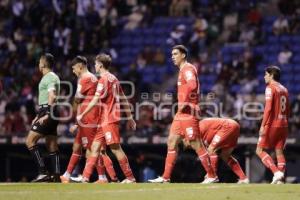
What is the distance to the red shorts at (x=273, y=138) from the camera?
15830 mm

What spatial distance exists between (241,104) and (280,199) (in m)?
11.5

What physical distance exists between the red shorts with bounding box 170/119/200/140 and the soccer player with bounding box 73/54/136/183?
33.8 inches

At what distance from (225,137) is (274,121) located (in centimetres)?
85

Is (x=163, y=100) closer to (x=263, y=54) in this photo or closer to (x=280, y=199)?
(x=263, y=54)

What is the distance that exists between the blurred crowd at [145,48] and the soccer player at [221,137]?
20.5 ft

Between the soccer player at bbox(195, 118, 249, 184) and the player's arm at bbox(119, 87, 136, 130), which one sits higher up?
the player's arm at bbox(119, 87, 136, 130)

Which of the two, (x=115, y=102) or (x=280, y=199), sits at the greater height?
(x=115, y=102)

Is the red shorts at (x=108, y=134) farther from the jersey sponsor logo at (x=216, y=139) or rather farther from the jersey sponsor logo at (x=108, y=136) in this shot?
the jersey sponsor logo at (x=216, y=139)

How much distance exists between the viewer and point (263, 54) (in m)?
26.1

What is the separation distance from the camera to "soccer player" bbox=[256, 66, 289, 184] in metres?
15.7

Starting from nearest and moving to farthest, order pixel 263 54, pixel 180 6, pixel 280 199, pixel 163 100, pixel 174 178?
pixel 280 199 → pixel 174 178 → pixel 163 100 → pixel 263 54 → pixel 180 6

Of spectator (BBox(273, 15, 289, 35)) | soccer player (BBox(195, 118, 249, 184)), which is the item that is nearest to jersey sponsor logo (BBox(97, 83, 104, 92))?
soccer player (BBox(195, 118, 249, 184))

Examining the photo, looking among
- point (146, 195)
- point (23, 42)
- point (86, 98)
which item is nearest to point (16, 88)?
point (23, 42)

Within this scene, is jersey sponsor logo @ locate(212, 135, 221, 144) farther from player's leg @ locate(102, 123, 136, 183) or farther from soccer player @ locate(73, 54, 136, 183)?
player's leg @ locate(102, 123, 136, 183)
